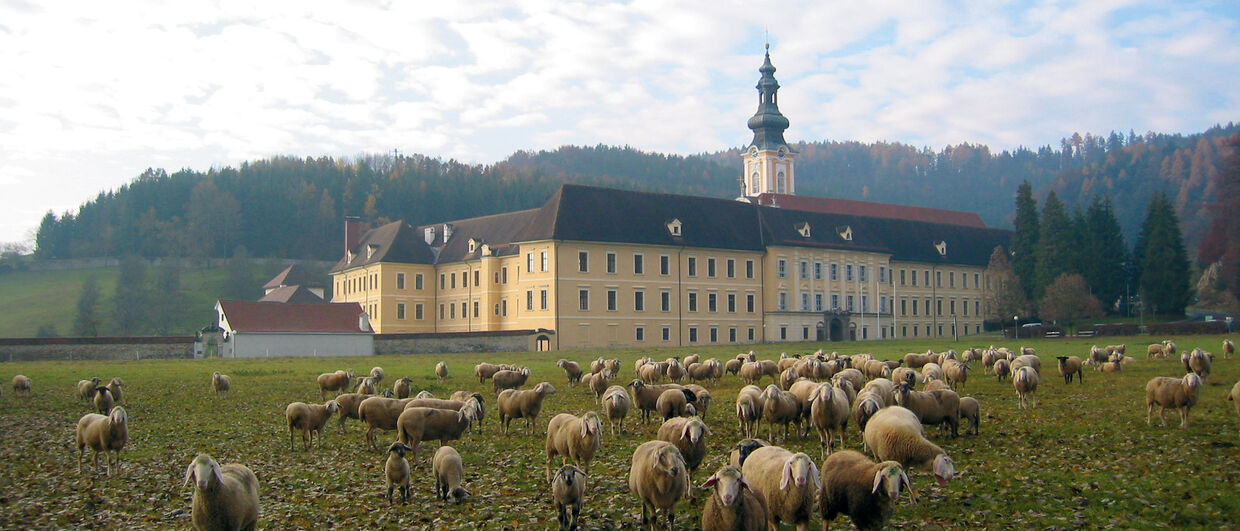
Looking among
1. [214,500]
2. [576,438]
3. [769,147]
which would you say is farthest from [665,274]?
[214,500]

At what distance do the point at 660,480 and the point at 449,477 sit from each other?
3620 millimetres

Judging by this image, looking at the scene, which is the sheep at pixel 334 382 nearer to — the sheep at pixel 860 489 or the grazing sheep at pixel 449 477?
the grazing sheep at pixel 449 477

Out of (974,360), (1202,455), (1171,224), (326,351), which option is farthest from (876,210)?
(1202,455)

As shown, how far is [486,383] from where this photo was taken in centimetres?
3347

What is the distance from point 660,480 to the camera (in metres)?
11.6

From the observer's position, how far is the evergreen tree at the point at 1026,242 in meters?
93.1

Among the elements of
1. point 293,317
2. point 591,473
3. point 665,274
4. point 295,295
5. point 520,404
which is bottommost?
point 591,473

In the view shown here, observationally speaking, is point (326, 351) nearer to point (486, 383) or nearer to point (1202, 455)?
point (486, 383)

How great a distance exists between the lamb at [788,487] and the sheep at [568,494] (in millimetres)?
2131

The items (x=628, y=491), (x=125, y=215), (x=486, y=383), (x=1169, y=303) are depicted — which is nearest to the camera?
(x=628, y=491)

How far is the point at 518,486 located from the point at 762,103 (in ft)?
358

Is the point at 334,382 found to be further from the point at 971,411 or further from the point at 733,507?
the point at 733,507

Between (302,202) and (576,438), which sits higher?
(302,202)

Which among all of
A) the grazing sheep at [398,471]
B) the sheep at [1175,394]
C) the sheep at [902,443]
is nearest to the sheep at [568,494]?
the grazing sheep at [398,471]
